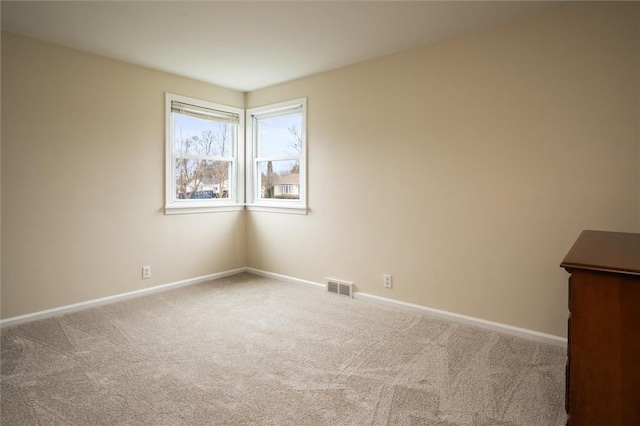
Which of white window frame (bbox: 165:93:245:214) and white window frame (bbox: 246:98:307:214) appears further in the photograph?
white window frame (bbox: 246:98:307:214)

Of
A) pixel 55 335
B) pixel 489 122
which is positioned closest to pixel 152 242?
pixel 55 335

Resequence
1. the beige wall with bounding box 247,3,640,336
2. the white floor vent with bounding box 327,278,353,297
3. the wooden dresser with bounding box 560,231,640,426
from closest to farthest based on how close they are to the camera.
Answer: the wooden dresser with bounding box 560,231,640,426
the beige wall with bounding box 247,3,640,336
the white floor vent with bounding box 327,278,353,297

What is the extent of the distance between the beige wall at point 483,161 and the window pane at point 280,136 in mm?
337

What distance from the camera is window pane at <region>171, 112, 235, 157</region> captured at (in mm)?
4219

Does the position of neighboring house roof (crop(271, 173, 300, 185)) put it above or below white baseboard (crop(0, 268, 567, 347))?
above

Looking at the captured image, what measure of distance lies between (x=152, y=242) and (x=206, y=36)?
2214 mm

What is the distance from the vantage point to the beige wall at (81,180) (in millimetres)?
3029

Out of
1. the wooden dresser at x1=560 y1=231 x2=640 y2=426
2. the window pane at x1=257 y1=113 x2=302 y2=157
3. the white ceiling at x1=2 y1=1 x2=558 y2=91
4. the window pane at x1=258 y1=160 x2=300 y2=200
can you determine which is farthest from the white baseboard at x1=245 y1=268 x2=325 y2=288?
the wooden dresser at x1=560 y1=231 x2=640 y2=426

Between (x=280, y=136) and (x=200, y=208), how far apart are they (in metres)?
1.35

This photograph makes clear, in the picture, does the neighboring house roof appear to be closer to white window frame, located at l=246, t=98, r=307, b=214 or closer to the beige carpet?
white window frame, located at l=246, t=98, r=307, b=214

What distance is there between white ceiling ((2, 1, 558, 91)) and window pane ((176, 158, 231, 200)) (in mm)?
1163

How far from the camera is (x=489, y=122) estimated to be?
2.93 meters

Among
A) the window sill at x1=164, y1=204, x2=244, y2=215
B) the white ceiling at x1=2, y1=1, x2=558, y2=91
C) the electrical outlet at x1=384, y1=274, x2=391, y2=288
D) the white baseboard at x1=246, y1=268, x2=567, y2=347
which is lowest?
the white baseboard at x1=246, y1=268, x2=567, y2=347

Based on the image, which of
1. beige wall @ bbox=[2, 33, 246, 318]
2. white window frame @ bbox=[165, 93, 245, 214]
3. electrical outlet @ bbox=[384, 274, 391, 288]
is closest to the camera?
beige wall @ bbox=[2, 33, 246, 318]
